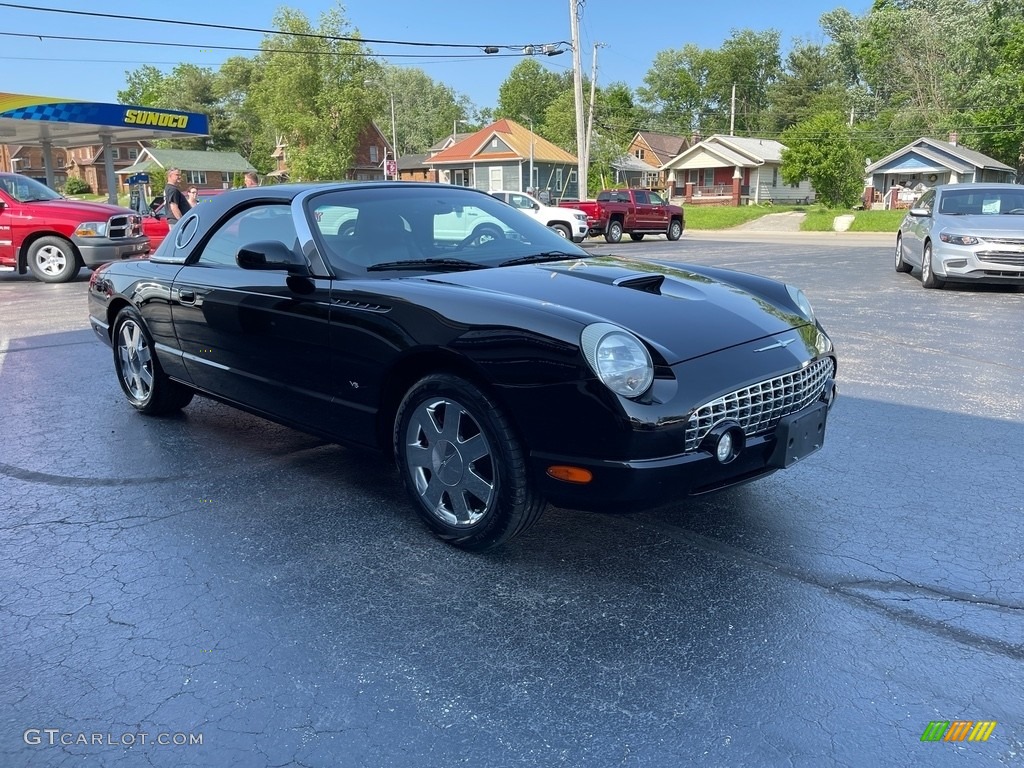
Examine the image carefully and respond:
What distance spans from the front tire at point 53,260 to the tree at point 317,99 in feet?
153

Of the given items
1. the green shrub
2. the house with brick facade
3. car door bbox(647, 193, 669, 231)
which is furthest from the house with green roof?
car door bbox(647, 193, 669, 231)

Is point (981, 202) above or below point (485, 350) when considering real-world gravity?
above

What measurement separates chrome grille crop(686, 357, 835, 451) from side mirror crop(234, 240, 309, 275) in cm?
200

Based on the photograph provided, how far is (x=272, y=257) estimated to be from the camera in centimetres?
390

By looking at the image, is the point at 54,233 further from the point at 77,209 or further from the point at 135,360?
the point at 135,360

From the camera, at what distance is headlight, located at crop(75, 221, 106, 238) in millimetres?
13406

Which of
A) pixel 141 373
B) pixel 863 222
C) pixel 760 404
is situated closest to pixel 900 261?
pixel 760 404

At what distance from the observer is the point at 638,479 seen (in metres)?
2.84

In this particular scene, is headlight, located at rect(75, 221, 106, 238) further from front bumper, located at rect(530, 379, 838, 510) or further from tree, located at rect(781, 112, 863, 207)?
tree, located at rect(781, 112, 863, 207)

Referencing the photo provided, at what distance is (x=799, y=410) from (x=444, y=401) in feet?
4.74

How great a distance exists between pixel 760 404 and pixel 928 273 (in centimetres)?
1049

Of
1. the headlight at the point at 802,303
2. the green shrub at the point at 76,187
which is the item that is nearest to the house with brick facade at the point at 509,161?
the green shrub at the point at 76,187

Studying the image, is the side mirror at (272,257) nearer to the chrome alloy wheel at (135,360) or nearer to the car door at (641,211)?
the chrome alloy wheel at (135,360)

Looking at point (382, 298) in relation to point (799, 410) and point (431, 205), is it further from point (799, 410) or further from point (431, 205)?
point (799, 410)
